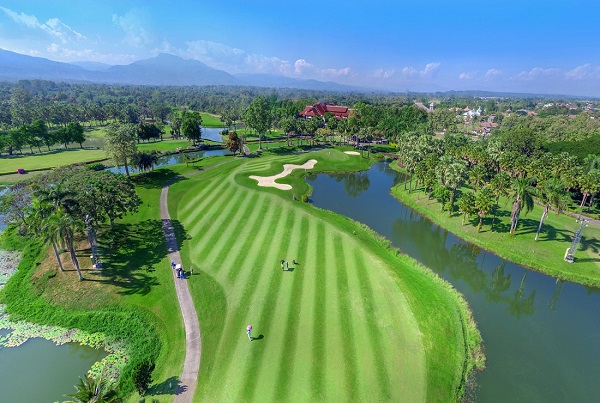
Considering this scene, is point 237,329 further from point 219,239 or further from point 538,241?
point 538,241

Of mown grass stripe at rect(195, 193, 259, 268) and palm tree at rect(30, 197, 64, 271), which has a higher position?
palm tree at rect(30, 197, 64, 271)

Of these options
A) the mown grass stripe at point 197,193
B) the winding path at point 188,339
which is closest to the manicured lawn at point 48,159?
the mown grass stripe at point 197,193

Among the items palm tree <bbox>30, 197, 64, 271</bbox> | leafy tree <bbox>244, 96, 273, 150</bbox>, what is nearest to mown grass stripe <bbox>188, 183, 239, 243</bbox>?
palm tree <bbox>30, 197, 64, 271</bbox>

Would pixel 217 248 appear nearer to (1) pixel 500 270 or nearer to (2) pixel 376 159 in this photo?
(1) pixel 500 270

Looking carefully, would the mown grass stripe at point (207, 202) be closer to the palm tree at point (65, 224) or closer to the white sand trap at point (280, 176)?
the white sand trap at point (280, 176)

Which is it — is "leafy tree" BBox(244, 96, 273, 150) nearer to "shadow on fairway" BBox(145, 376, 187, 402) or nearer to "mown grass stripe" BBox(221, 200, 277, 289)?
"mown grass stripe" BBox(221, 200, 277, 289)

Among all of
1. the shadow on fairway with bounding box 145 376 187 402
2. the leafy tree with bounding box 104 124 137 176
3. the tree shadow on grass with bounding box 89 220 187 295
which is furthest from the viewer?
the leafy tree with bounding box 104 124 137 176
